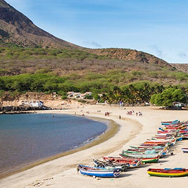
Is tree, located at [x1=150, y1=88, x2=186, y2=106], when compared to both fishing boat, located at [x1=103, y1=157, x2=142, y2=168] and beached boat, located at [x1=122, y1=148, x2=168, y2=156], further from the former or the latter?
fishing boat, located at [x1=103, y1=157, x2=142, y2=168]

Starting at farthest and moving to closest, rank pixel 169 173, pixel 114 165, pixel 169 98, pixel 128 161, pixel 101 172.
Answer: pixel 169 98 < pixel 128 161 < pixel 114 165 < pixel 101 172 < pixel 169 173

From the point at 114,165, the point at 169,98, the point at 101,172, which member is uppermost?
the point at 169,98

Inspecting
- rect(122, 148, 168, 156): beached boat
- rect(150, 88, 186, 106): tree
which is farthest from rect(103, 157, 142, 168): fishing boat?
rect(150, 88, 186, 106): tree

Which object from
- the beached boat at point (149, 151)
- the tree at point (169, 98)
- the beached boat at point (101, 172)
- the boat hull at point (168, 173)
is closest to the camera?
the boat hull at point (168, 173)

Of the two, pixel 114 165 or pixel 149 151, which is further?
pixel 149 151

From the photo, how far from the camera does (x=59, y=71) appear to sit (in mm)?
183500

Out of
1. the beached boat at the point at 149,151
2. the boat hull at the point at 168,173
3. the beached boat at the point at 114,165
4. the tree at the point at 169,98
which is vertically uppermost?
the tree at the point at 169,98

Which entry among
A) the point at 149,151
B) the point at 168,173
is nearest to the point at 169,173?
the point at 168,173

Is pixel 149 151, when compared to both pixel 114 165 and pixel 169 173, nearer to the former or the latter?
pixel 114 165

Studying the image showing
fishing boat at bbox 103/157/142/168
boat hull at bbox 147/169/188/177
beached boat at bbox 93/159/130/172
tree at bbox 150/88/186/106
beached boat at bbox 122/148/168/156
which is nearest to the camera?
boat hull at bbox 147/169/188/177

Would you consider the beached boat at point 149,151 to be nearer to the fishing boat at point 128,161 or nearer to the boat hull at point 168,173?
the fishing boat at point 128,161

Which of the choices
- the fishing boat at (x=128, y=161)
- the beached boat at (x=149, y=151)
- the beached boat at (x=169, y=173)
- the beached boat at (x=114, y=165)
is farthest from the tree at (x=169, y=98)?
the beached boat at (x=169, y=173)

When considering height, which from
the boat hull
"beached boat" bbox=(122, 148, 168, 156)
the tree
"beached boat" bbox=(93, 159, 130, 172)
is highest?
the tree

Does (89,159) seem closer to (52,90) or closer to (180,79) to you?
(52,90)
